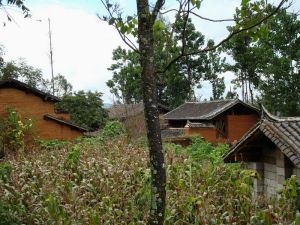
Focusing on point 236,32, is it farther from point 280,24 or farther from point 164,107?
point 164,107

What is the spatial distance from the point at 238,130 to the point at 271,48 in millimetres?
6383

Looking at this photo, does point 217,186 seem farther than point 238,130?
No

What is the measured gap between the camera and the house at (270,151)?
27.3 ft

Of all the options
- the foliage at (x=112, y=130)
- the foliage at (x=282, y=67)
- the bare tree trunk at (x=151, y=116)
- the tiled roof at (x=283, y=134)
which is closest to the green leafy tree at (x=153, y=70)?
the bare tree trunk at (x=151, y=116)

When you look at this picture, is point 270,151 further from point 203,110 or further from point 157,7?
point 203,110

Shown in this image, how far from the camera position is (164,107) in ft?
128

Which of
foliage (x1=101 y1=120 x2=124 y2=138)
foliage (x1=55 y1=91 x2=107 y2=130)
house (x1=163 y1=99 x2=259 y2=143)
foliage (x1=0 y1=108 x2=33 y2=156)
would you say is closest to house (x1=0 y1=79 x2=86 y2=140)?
foliage (x1=0 y1=108 x2=33 y2=156)

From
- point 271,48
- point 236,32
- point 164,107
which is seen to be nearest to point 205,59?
point 164,107

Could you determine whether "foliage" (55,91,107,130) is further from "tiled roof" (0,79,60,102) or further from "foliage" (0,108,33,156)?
"foliage" (0,108,33,156)

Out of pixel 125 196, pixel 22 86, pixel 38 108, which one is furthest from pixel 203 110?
pixel 125 196

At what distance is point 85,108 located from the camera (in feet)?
108

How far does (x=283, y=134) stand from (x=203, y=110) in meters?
24.1

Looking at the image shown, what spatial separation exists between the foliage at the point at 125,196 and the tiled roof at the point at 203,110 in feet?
62.4

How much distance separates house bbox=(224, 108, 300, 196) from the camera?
8318 mm
